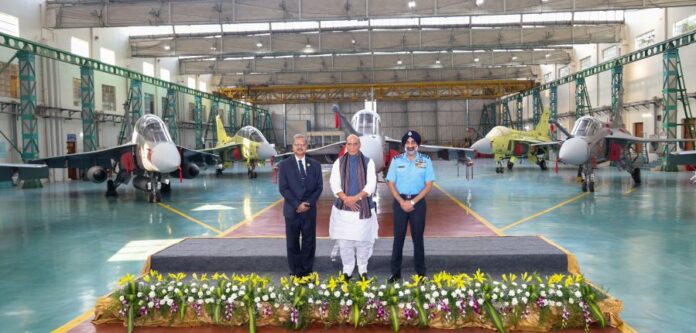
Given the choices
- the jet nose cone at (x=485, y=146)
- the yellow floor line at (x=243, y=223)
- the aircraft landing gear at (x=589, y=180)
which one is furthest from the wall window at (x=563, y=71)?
the yellow floor line at (x=243, y=223)

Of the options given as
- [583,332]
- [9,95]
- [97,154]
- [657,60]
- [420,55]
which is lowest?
[583,332]

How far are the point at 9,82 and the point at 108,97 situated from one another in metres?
7.82

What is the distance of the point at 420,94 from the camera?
4762cm

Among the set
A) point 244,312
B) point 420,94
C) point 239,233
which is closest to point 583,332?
point 244,312

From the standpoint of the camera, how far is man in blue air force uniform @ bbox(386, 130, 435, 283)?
5293 mm

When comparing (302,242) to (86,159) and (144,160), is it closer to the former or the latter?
(144,160)

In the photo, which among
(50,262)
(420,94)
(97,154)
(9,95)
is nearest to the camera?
(50,262)

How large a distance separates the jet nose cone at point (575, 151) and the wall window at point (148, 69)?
29.4 meters

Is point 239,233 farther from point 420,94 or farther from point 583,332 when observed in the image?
point 420,94

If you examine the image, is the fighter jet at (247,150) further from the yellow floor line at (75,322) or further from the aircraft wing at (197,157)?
the yellow floor line at (75,322)

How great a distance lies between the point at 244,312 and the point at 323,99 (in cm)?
4458

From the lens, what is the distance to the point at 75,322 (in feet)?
15.9

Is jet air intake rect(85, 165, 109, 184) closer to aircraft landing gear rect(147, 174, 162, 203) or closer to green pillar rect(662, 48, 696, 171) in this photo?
aircraft landing gear rect(147, 174, 162, 203)

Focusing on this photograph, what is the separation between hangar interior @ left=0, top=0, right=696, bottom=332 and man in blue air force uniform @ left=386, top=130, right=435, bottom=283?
226cm
